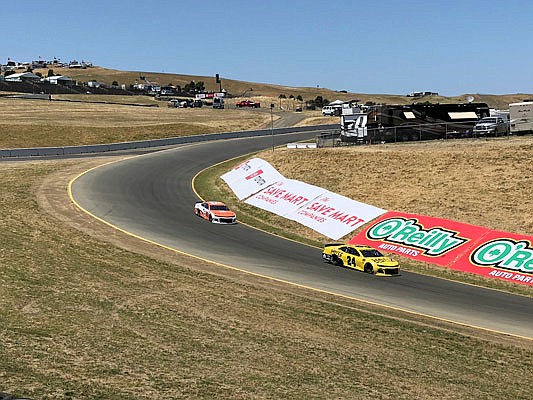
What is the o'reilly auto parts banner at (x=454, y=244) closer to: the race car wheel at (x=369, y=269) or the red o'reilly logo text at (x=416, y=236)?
the red o'reilly logo text at (x=416, y=236)

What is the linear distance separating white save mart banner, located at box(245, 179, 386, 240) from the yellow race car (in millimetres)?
6543

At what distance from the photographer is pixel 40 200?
1768 inches

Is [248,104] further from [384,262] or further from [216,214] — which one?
[384,262]

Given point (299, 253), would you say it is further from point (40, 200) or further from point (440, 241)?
point (40, 200)

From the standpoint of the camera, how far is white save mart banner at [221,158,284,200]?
53.1 meters

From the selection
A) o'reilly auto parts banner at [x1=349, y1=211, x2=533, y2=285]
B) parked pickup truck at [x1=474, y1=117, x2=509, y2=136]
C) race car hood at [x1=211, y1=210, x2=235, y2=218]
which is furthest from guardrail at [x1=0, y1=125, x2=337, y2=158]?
o'reilly auto parts banner at [x1=349, y1=211, x2=533, y2=285]

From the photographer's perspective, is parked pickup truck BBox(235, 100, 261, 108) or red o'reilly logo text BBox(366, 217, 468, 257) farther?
parked pickup truck BBox(235, 100, 261, 108)

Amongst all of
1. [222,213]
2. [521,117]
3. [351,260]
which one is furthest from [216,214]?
[521,117]

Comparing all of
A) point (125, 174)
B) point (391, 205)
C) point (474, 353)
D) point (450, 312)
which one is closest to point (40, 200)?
point (125, 174)

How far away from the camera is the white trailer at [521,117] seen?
54.3m

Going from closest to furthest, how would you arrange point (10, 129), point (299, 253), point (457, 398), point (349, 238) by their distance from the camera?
point (457, 398)
point (299, 253)
point (349, 238)
point (10, 129)

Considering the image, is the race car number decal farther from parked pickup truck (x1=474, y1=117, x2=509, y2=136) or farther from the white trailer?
parked pickup truck (x1=474, y1=117, x2=509, y2=136)

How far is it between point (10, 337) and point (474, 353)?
1422 centimetres

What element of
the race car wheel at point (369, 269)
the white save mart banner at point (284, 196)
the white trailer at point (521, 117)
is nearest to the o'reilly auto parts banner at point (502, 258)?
the race car wheel at point (369, 269)
